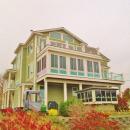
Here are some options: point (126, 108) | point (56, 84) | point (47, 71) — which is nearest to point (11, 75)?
point (56, 84)

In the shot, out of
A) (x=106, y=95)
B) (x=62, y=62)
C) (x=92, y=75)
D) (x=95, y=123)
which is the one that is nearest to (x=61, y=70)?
(x=62, y=62)

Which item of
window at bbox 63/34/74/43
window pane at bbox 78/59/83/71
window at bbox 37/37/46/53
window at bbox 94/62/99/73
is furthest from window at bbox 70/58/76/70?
window at bbox 63/34/74/43

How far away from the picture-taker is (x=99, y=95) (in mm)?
24312

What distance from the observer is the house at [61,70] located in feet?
81.0

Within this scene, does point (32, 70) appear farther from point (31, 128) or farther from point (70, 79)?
point (31, 128)

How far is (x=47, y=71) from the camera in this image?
2392 cm

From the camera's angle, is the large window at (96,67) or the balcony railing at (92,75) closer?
the balcony railing at (92,75)

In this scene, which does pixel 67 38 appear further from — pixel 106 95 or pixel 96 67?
pixel 106 95

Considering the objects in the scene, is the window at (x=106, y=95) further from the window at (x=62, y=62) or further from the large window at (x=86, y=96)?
the window at (x=62, y=62)

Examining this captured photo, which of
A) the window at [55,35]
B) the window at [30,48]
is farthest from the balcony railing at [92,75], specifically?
the window at [30,48]

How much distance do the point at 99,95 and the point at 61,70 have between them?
549 cm

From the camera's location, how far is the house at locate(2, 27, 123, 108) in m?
24.7

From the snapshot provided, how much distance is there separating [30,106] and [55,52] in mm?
8245

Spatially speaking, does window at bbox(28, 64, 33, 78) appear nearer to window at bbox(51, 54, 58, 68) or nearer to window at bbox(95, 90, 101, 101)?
window at bbox(51, 54, 58, 68)
